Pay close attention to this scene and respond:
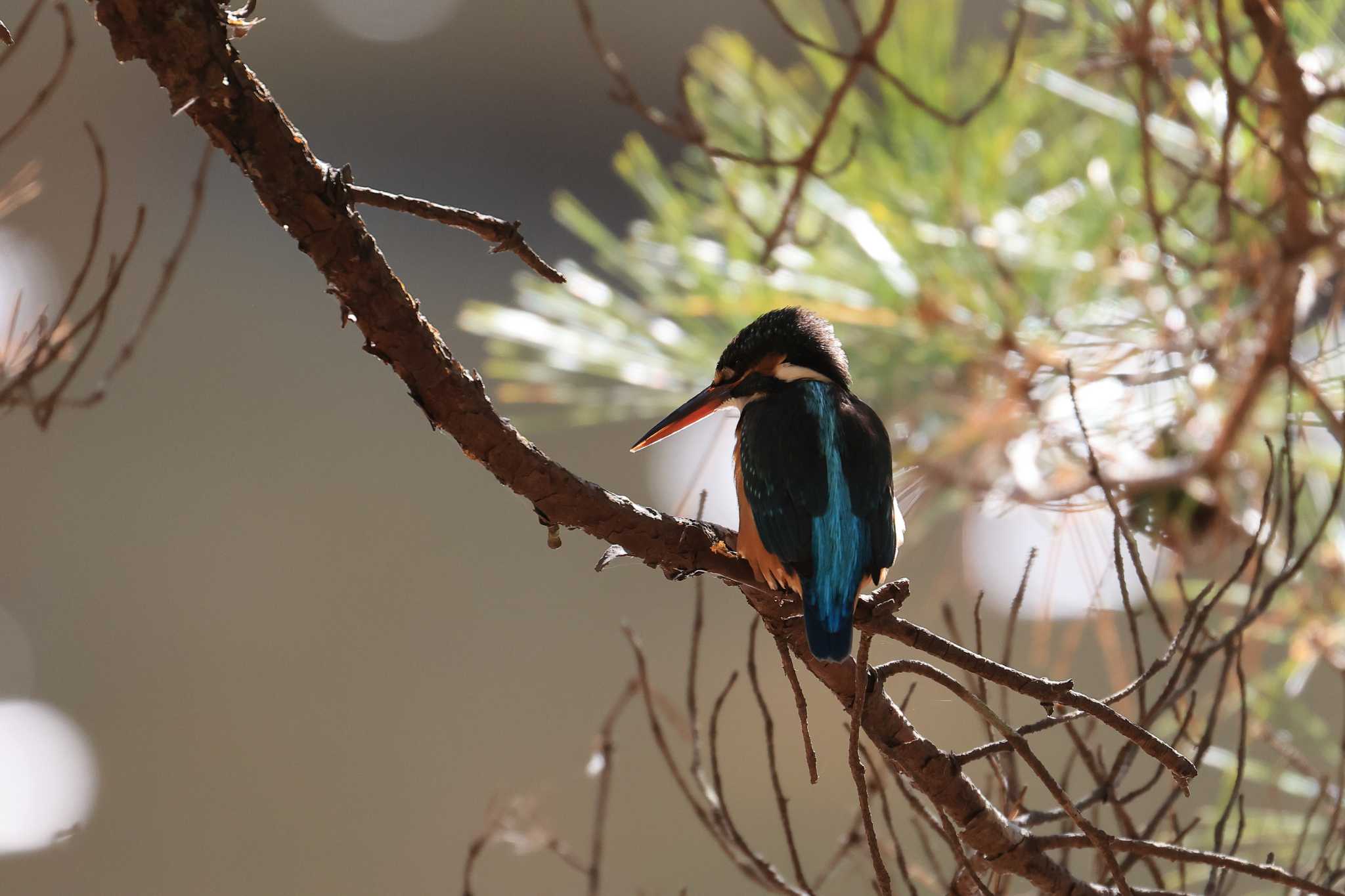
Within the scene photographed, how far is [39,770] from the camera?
7.48 ft

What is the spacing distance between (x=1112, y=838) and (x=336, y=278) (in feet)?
1.70

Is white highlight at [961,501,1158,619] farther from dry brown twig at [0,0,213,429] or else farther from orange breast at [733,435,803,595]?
dry brown twig at [0,0,213,429]

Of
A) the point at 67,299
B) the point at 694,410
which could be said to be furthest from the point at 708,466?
the point at 67,299

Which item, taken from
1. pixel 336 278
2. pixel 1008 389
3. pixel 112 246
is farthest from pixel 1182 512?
pixel 112 246

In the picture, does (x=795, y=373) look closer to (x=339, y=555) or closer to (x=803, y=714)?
(x=803, y=714)

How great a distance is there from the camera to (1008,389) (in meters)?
1.25

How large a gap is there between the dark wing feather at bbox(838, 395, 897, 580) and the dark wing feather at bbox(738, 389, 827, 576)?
0.02m

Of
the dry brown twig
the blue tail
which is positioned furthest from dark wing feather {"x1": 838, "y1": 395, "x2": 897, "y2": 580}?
the dry brown twig

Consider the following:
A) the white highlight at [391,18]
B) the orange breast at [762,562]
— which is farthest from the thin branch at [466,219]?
the white highlight at [391,18]

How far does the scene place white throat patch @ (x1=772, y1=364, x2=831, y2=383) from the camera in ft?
3.76

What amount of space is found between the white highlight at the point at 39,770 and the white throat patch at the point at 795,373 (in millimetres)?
1631

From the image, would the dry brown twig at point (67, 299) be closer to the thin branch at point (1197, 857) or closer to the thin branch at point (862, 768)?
the thin branch at point (862, 768)

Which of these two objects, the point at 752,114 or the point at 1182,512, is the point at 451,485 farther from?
the point at 1182,512

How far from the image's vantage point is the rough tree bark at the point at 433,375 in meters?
0.56
